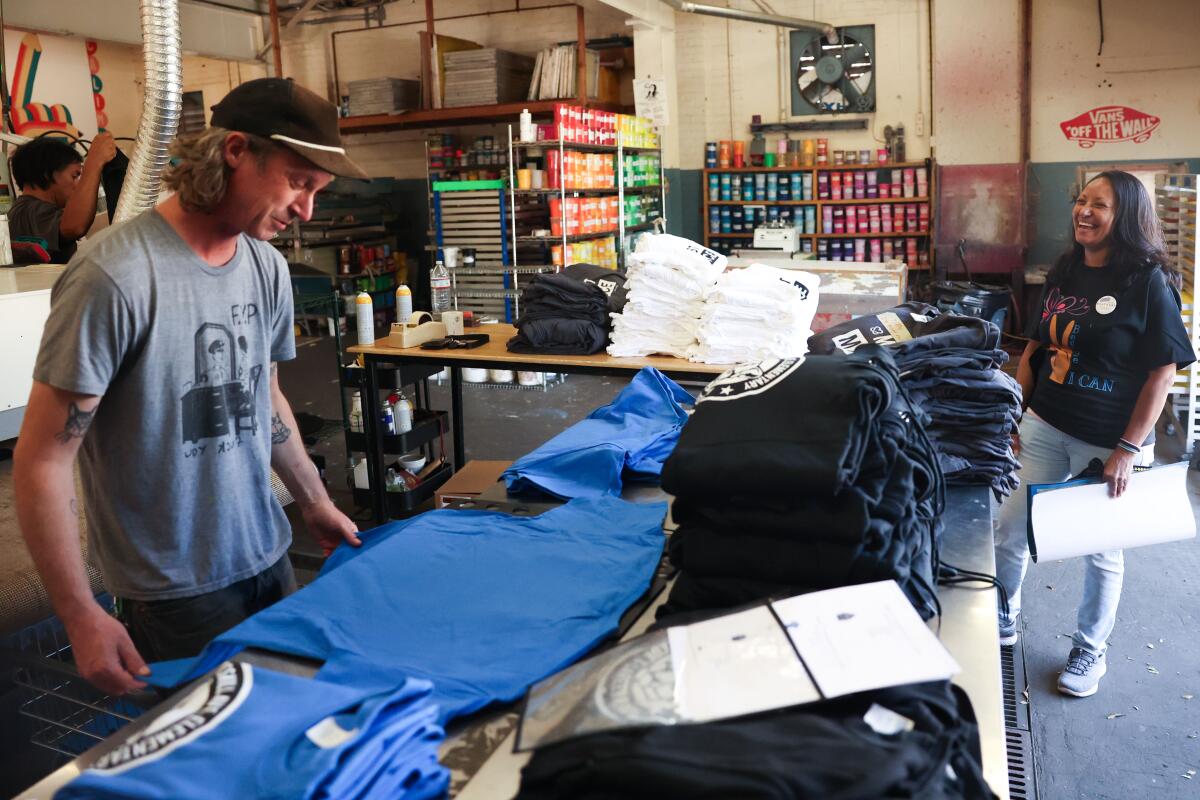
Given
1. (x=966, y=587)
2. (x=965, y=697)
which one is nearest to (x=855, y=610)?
(x=965, y=697)

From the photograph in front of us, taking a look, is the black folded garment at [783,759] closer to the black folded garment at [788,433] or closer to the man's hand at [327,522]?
the black folded garment at [788,433]

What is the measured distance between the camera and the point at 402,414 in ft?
15.8

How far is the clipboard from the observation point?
2.72m

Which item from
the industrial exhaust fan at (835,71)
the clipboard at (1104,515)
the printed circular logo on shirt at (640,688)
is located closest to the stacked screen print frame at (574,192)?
the industrial exhaust fan at (835,71)

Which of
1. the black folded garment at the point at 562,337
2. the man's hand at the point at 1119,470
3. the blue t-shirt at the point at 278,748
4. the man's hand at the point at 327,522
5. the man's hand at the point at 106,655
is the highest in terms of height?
the black folded garment at the point at 562,337

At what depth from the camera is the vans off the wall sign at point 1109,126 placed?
362 inches

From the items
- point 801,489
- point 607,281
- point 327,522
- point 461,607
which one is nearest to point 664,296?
point 607,281

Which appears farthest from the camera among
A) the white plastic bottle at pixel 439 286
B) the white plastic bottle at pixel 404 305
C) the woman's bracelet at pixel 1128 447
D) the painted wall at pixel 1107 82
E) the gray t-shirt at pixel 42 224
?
the painted wall at pixel 1107 82

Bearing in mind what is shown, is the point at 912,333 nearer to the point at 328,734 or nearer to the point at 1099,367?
the point at 1099,367

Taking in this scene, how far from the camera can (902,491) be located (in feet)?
4.60

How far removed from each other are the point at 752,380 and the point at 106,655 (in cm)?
112

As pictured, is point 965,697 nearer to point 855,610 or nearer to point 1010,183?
point 855,610

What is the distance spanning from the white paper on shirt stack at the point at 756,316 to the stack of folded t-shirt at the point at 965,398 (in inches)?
62.1

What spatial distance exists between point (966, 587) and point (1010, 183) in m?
8.95
